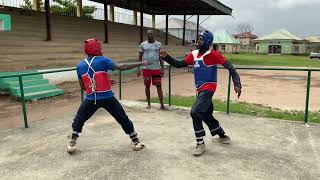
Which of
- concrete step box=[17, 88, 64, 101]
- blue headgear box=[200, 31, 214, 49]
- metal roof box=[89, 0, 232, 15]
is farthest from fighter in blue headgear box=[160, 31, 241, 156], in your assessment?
metal roof box=[89, 0, 232, 15]

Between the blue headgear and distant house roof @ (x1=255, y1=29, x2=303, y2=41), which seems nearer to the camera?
the blue headgear

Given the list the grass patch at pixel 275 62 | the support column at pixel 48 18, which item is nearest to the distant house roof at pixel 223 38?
the grass patch at pixel 275 62

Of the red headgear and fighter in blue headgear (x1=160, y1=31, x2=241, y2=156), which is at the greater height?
the red headgear

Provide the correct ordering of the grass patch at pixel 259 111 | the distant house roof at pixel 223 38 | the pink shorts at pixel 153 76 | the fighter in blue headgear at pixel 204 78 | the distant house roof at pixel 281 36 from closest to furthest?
the fighter in blue headgear at pixel 204 78
the pink shorts at pixel 153 76
the grass patch at pixel 259 111
the distant house roof at pixel 223 38
the distant house roof at pixel 281 36

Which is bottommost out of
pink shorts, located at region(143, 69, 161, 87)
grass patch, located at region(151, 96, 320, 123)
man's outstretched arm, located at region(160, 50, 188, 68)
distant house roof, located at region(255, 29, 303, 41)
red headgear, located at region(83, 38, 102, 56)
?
grass patch, located at region(151, 96, 320, 123)

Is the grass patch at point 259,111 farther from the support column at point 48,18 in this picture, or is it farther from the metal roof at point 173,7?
the metal roof at point 173,7

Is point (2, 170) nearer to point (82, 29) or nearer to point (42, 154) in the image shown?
point (42, 154)

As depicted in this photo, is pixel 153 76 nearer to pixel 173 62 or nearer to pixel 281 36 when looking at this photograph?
pixel 173 62

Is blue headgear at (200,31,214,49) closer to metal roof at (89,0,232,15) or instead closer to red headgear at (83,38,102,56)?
red headgear at (83,38,102,56)

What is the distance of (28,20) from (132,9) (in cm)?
1502

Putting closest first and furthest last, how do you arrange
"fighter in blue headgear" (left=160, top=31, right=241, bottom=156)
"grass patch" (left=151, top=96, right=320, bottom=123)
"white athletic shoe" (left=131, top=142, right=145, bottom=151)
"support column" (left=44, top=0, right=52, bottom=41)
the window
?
"fighter in blue headgear" (left=160, top=31, right=241, bottom=156) < "white athletic shoe" (left=131, top=142, right=145, bottom=151) < "grass patch" (left=151, top=96, right=320, bottom=123) < "support column" (left=44, top=0, right=52, bottom=41) < the window

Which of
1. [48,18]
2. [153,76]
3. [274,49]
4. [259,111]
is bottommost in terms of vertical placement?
[259,111]

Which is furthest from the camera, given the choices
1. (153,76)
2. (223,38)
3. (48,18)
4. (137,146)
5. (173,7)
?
(223,38)

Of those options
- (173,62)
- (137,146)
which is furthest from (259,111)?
(137,146)
